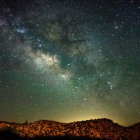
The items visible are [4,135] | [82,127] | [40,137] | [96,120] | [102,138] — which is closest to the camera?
[4,135]

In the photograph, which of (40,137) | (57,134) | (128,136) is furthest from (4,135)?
(128,136)

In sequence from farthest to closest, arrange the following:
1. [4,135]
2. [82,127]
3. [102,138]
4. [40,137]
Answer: [82,127], [102,138], [40,137], [4,135]

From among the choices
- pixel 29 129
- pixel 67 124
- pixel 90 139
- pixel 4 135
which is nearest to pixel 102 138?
pixel 90 139

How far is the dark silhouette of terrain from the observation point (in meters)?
15.4

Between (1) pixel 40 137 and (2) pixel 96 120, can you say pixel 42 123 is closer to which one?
(1) pixel 40 137

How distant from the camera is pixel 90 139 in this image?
15.8 meters

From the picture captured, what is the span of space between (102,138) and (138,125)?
6324mm

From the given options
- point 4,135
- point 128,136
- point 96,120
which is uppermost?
point 96,120

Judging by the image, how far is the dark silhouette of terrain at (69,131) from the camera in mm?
15400

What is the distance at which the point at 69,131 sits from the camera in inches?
669

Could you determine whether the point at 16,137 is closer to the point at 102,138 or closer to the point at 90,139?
the point at 90,139

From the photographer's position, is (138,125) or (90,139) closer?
(90,139)

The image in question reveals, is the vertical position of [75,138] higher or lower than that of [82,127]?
lower

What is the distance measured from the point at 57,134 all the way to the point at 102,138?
3.81m
